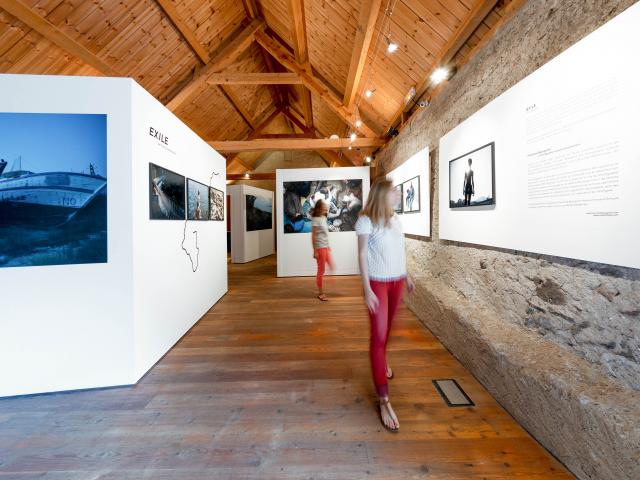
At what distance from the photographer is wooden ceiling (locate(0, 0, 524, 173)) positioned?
3.60 meters

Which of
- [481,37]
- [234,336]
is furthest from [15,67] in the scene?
[481,37]

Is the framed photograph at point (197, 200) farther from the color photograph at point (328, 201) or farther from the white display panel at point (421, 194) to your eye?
the color photograph at point (328, 201)

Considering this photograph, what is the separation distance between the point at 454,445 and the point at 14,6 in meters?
6.75

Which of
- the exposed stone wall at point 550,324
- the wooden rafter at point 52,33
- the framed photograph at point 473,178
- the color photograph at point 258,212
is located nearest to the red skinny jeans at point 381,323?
the exposed stone wall at point 550,324

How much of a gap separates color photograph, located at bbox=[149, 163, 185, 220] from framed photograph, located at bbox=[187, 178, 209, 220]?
246mm

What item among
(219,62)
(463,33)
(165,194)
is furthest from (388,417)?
(219,62)

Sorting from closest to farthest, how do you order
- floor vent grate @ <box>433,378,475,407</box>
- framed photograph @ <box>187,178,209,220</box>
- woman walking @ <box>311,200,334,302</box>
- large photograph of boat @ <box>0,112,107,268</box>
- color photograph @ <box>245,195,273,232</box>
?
floor vent grate @ <box>433,378,475,407</box>, large photograph of boat @ <box>0,112,107,268</box>, framed photograph @ <box>187,178,209,220</box>, woman walking @ <box>311,200,334,302</box>, color photograph @ <box>245,195,273,232</box>

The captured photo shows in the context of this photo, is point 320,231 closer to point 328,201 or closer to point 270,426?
point 328,201

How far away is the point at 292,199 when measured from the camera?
25.3 ft

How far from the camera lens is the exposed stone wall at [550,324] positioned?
4.83 ft

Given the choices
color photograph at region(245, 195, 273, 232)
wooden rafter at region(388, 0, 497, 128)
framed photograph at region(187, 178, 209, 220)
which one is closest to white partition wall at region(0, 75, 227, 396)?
framed photograph at region(187, 178, 209, 220)

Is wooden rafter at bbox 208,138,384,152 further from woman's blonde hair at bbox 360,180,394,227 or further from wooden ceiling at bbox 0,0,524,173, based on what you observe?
woman's blonde hair at bbox 360,180,394,227

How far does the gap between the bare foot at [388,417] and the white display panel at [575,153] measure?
5.22 ft

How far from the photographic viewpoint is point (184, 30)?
5867mm
